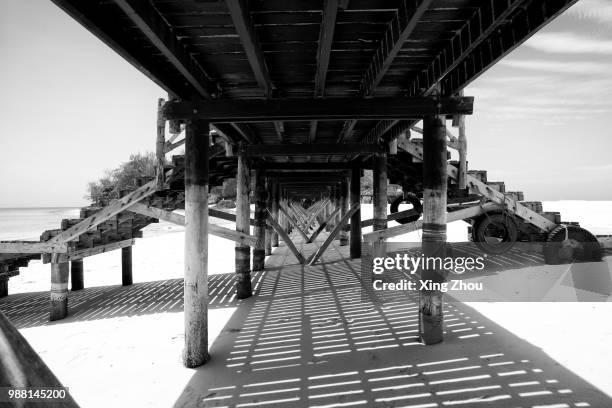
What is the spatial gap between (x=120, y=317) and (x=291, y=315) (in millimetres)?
3389

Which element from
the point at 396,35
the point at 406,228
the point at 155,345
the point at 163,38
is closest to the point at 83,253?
the point at 155,345

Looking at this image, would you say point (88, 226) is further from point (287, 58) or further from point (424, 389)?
point (424, 389)

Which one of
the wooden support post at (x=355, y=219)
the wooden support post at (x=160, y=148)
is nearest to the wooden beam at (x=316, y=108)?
the wooden support post at (x=160, y=148)

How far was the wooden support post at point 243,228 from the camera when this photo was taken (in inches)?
306

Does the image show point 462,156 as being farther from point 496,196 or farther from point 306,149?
point 306,149

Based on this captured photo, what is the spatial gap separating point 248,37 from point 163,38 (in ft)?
2.63

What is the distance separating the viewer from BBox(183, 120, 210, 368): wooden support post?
4.50m

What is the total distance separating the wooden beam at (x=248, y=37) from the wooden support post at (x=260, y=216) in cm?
615

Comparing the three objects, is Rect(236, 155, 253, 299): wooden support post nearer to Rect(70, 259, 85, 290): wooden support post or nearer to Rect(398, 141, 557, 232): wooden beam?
Rect(398, 141, 557, 232): wooden beam

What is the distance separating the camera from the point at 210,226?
23.0 feet

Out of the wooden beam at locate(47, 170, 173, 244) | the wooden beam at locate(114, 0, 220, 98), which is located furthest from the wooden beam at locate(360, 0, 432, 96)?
the wooden beam at locate(47, 170, 173, 244)

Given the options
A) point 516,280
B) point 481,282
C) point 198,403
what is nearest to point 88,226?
point 198,403

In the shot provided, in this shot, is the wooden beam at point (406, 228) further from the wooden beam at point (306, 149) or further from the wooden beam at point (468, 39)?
the wooden beam at point (468, 39)

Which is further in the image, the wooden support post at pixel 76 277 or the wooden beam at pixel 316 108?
the wooden support post at pixel 76 277
